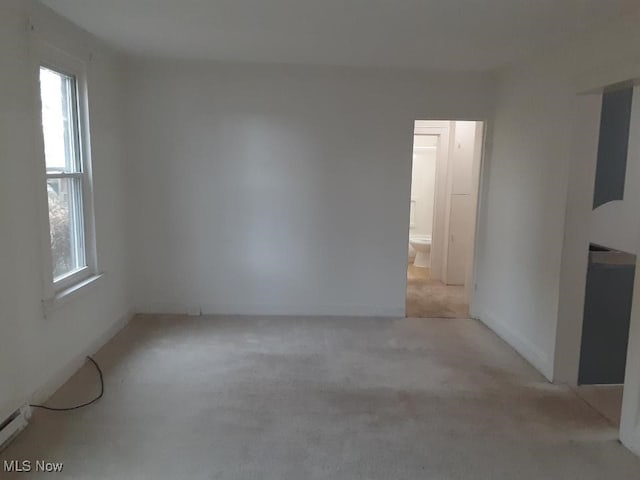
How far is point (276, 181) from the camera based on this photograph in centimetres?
457

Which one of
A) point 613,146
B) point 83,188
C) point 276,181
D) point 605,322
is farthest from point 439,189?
point 83,188

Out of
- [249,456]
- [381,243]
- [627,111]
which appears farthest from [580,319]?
[249,456]

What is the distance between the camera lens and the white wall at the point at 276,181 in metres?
4.43

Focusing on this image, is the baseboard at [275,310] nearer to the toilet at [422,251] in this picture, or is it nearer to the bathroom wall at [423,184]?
the toilet at [422,251]

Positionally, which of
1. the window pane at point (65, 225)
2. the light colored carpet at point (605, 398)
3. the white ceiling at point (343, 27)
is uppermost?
the white ceiling at point (343, 27)

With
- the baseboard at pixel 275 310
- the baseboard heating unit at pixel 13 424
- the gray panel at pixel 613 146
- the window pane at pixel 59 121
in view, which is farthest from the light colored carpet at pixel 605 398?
the window pane at pixel 59 121

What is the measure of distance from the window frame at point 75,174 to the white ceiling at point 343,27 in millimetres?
286

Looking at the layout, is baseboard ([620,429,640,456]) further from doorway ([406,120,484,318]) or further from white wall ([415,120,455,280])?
white wall ([415,120,455,280])

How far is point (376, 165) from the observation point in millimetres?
4578

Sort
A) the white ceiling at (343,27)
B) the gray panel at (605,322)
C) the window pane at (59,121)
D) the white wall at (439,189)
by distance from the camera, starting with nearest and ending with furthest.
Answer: the white ceiling at (343,27)
the window pane at (59,121)
the gray panel at (605,322)
the white wall at (439,189)

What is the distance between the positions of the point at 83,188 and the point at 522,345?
3502 millimetres

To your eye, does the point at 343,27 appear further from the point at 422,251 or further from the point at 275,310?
the point at 422,251

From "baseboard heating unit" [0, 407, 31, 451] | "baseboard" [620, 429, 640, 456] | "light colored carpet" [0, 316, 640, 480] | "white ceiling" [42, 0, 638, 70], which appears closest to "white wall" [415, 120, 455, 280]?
"white ceiling" [42, 0, 638, 70]

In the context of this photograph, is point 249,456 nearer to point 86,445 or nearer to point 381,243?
point 86,445
